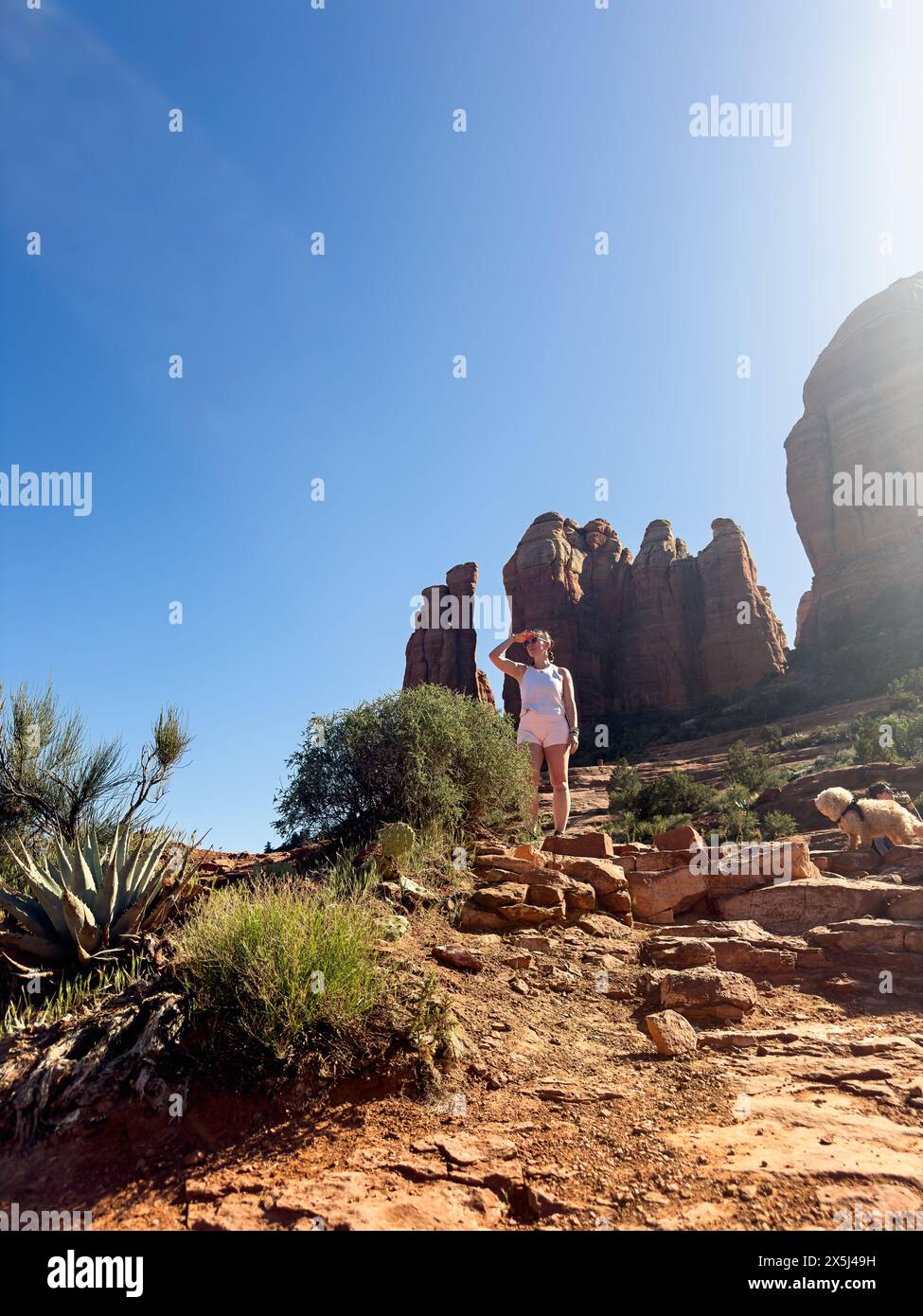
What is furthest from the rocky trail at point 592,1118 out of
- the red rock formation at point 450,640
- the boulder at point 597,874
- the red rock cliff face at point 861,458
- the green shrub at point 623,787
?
the red rock formation at point 450,640

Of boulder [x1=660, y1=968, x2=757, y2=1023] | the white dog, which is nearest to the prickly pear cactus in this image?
boulder [x1=660, y1=968, x2=757, y2=1023]

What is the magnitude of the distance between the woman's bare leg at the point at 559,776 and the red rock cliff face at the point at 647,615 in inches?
2075

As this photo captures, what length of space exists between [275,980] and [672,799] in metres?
19.2

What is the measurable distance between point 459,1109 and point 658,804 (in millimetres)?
18476

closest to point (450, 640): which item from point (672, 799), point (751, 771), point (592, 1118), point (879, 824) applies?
point (751, 771)

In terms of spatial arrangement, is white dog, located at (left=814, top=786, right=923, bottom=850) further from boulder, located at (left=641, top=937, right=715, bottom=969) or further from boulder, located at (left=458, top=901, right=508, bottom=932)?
boulder, located at (left=458, top=901, right=508, bottom=932)

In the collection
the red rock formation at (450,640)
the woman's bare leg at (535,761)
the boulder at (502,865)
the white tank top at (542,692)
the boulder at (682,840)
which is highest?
the red rock formation at (450,640)

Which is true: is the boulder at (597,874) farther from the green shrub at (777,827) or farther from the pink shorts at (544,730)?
the green shrub at (777,827)

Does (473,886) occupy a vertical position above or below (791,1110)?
above

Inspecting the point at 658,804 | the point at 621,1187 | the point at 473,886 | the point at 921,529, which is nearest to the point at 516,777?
the point at 473,886

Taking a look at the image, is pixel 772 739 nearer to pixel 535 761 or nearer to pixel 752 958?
pixel 535 761

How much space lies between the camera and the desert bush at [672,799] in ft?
67.4
